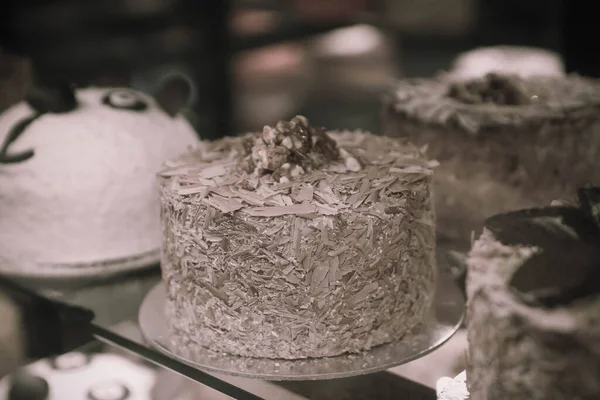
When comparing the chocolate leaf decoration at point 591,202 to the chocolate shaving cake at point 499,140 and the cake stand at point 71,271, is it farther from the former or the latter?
the cake stand at point 71,271

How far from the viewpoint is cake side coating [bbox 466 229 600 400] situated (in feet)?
2.26

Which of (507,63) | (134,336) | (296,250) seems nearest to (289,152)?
(296,250)

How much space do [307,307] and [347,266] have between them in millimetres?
81

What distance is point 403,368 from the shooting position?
1.07 m

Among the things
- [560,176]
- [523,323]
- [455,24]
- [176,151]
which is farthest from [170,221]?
[455,24]

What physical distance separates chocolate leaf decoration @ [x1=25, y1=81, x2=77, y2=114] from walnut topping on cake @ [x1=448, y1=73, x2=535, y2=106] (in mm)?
778

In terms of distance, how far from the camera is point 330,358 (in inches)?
40.6

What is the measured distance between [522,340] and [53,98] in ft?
3.47

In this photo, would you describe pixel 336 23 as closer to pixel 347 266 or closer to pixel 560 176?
pixel 560 176

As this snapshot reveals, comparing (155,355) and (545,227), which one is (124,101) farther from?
(545,227)

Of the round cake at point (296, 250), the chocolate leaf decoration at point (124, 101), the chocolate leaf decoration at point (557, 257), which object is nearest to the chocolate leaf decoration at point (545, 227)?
the chocolate leaf decoration at point (557, 257)

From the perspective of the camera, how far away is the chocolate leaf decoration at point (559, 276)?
0.72 metres

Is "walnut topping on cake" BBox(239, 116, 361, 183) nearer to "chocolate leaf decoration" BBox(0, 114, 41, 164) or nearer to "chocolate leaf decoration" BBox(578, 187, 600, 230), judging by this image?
"chocolate leaf decoration" BBox(578, 187, 600, 230)

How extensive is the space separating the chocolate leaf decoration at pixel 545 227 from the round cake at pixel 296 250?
180 millimetres
